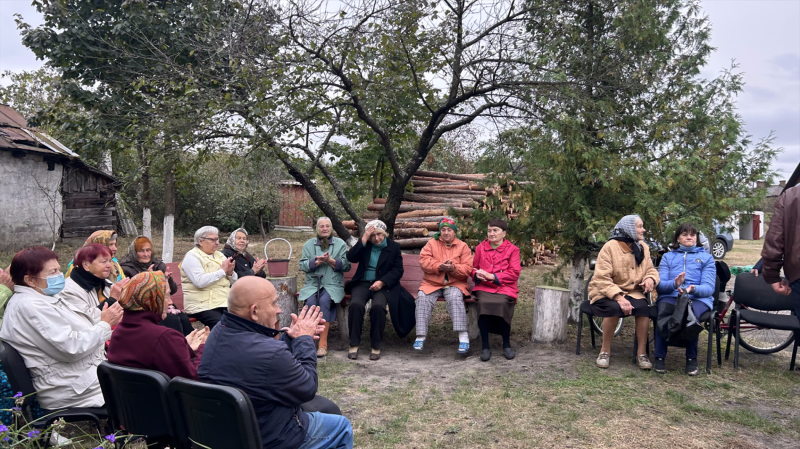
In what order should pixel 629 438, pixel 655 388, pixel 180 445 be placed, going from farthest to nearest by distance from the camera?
1. pixel 655 388
2. pixel 629 438
3. pixel 180 445

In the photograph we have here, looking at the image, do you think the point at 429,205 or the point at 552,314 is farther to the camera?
the point at 429,205

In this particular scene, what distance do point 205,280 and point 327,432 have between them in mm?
3375

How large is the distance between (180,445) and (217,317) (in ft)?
10.6

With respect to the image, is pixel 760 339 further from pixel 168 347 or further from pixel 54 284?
pixel 54 284

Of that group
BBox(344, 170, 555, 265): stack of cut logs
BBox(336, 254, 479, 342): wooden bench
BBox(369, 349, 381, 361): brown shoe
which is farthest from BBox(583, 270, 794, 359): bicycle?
BBox(344, 170, 555, 265): stack of cut logs

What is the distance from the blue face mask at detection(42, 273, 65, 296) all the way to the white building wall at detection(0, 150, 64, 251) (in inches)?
527

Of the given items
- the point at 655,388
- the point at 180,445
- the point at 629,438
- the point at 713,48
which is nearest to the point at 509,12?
the point at 713,48

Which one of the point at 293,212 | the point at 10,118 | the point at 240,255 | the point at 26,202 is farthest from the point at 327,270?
the point at 293,212

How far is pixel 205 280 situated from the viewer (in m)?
5.71

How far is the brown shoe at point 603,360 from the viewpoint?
5418 millimetres

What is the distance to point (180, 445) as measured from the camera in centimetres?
259

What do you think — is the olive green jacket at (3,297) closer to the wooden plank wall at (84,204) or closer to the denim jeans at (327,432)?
the denim jeans at (327,432)

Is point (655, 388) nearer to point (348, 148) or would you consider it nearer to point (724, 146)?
point (724, 146)

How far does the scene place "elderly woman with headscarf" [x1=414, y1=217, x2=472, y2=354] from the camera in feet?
19.7
